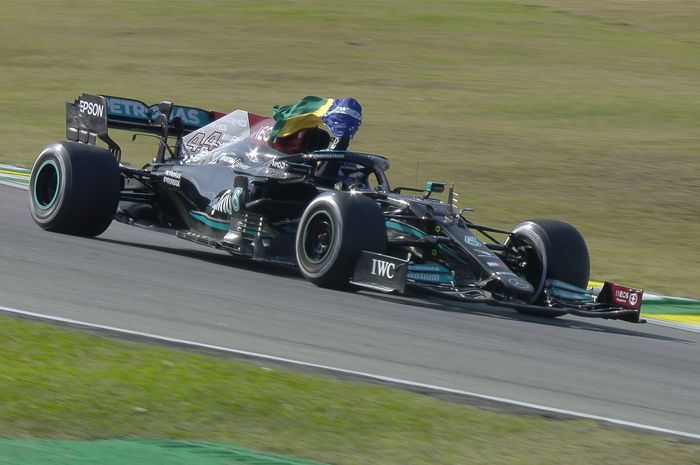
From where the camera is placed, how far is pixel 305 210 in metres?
10.5

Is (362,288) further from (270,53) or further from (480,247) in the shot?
(270,53)

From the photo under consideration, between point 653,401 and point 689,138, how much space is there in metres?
19.6

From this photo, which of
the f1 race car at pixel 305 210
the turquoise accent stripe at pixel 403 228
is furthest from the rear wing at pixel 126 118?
the turquoise accent stripe at pixel 403 228

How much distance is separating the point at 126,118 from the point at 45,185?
48.7 inches

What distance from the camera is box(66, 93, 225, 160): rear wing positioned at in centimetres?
1275

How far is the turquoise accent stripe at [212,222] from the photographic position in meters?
11.4

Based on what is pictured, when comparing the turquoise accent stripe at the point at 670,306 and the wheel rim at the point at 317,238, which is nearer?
the wheel rim at the point at 317,238

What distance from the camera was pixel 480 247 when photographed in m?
10.3

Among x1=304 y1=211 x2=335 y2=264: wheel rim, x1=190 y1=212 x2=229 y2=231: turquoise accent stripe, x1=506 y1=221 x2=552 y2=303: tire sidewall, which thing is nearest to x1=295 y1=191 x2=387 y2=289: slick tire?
x1=304 y1=211 x2=335 y2=264: wheel rim

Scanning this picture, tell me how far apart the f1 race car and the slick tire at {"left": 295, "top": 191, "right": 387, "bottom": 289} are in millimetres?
11

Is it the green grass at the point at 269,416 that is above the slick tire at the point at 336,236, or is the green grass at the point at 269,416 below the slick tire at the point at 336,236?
below

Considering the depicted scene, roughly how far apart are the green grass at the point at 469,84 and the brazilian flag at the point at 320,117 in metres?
3.50

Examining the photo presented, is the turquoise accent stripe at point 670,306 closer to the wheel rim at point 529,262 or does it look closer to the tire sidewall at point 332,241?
the wheel rim at point 529,262

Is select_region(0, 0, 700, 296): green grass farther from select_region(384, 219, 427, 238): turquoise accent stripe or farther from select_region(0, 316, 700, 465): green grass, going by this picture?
select_region(0, 316, 700, 465): green grass
